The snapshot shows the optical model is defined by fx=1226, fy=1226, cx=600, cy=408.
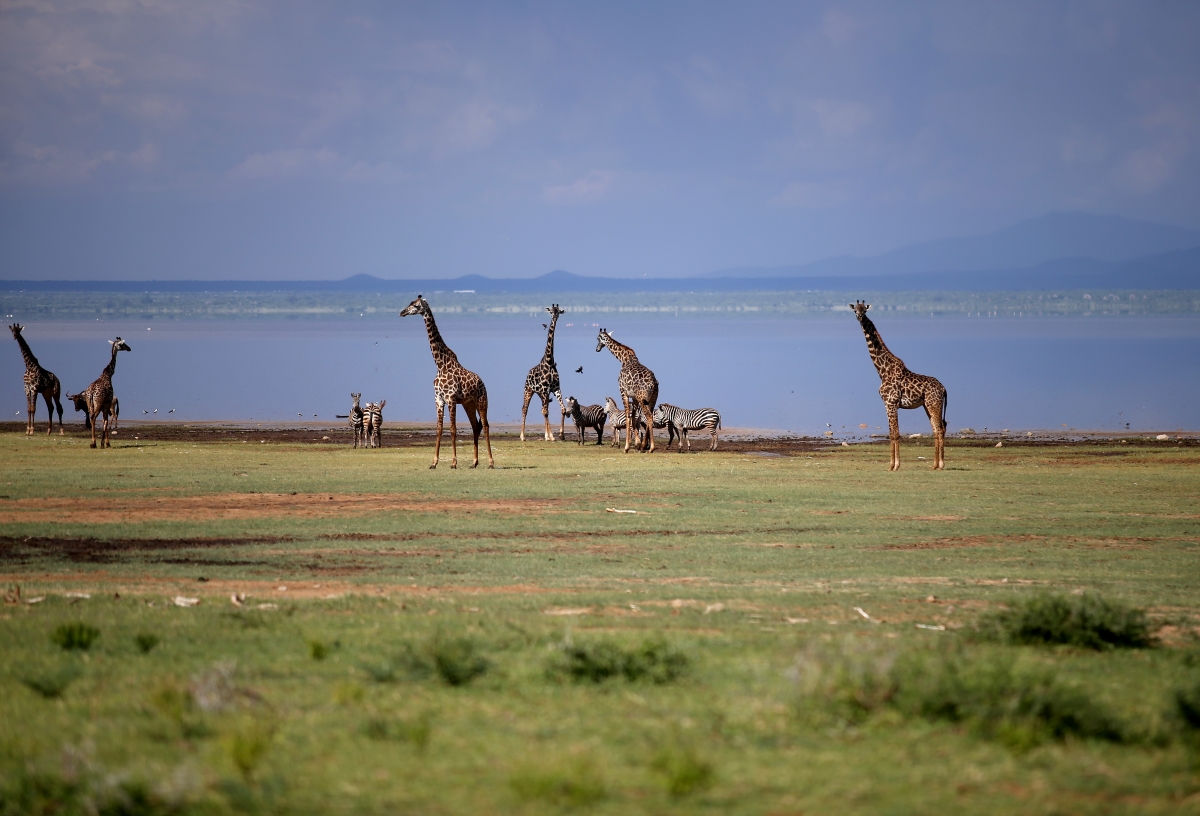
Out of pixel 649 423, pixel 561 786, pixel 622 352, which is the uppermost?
pixel 622 352

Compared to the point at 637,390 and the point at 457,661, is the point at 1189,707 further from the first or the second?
the point at 637,390

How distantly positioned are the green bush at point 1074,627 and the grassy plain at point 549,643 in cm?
18

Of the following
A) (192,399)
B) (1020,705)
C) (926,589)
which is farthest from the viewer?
(192,399)

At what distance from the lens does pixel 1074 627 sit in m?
9.23

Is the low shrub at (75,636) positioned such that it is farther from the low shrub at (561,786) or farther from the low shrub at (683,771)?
the low shrub at (683,771)

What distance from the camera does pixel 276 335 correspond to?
112562 mm

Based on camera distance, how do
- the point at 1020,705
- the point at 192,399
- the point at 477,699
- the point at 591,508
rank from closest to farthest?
the point at 1020,705
the point at 477,699
the point at 591,508
the point at 192,399

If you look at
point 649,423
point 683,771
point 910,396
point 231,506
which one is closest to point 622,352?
point 649,423

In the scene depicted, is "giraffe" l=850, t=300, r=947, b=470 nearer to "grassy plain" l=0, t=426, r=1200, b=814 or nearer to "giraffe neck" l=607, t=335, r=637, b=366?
"grassy plain" l=0, t=426, r=1200, b=814

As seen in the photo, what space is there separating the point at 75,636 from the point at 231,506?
10219mm

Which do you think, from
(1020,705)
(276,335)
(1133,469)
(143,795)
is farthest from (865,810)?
(276,335)

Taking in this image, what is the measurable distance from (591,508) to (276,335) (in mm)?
98420

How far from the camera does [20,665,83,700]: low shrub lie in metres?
7.49

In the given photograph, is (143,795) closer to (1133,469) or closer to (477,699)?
(477,699)
